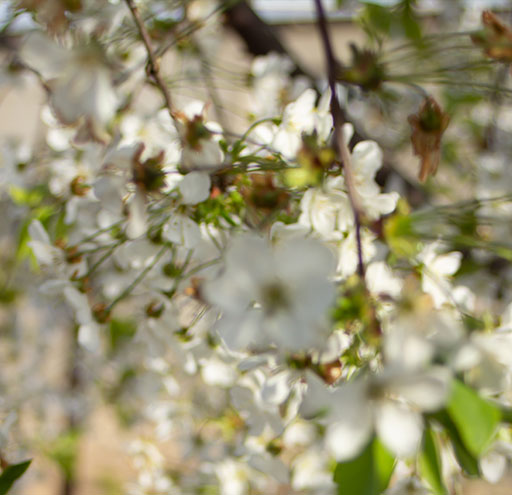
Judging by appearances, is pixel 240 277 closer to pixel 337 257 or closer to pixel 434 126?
pixel 337 257

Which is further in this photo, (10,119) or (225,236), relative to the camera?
(10,119)

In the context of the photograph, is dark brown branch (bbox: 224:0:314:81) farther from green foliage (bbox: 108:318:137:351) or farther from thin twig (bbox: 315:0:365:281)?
green foliage (bbox: 108:318:137:351)

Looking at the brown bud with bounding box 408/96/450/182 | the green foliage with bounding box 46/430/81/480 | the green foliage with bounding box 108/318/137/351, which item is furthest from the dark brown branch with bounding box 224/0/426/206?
the green foliage with bounding box 46/430/81/480

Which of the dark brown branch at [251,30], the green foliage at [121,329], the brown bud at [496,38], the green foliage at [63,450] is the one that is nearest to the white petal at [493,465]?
the brown bud at [496,38]

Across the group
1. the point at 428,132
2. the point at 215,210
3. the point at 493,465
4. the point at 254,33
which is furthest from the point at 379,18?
the point at 493,465

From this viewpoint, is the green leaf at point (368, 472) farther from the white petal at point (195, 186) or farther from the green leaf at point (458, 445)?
the white petal at point (195, 186)

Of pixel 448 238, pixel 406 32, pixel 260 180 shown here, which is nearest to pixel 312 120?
pixel 260 180
